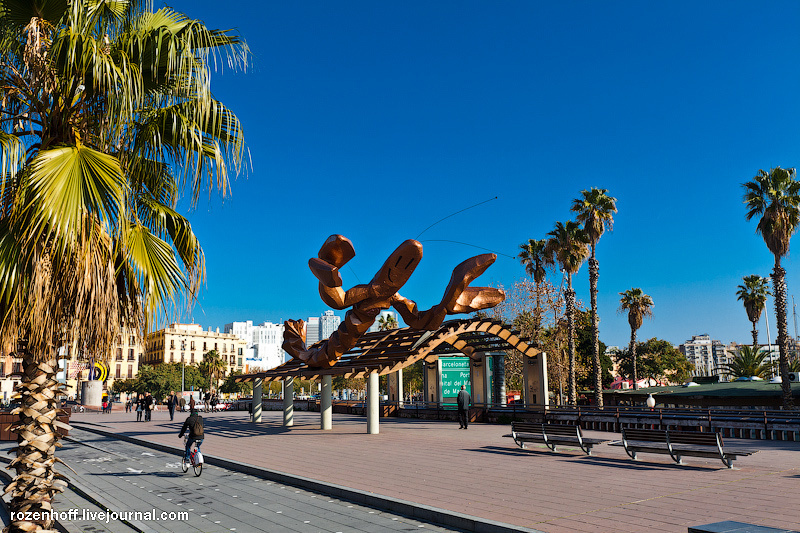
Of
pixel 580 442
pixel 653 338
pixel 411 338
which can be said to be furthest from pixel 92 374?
pixel 653 338

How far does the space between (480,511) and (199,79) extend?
22.2 ft

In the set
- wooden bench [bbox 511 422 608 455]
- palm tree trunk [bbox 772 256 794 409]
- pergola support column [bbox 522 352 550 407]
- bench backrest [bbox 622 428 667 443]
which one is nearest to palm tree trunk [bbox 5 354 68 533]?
bench backrest [bbox 622 428 667 443]

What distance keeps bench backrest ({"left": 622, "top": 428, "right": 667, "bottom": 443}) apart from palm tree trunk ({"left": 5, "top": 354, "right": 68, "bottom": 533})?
1108cm

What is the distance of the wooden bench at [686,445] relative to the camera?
11336 millimetres

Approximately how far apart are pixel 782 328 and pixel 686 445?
62.5ft

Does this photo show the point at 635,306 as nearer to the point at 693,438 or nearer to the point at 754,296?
the point at 754,296

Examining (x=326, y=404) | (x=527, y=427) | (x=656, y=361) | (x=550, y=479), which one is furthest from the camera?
(x=656, y=361)

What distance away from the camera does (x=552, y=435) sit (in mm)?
15062

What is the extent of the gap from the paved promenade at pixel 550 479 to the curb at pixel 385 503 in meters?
0.34

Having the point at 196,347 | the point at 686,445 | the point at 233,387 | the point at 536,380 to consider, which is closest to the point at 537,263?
the point at 536,380

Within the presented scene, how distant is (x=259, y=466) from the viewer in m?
13.0

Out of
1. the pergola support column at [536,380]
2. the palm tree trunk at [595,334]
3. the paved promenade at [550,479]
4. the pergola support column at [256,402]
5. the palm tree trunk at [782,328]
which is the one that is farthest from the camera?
the palm tree trunk at [595,334]

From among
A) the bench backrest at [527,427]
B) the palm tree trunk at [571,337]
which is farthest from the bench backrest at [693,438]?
the palm tree trunk at [571,337]

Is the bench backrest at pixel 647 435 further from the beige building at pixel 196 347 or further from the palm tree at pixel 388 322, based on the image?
the beige building at pixel 196 347
